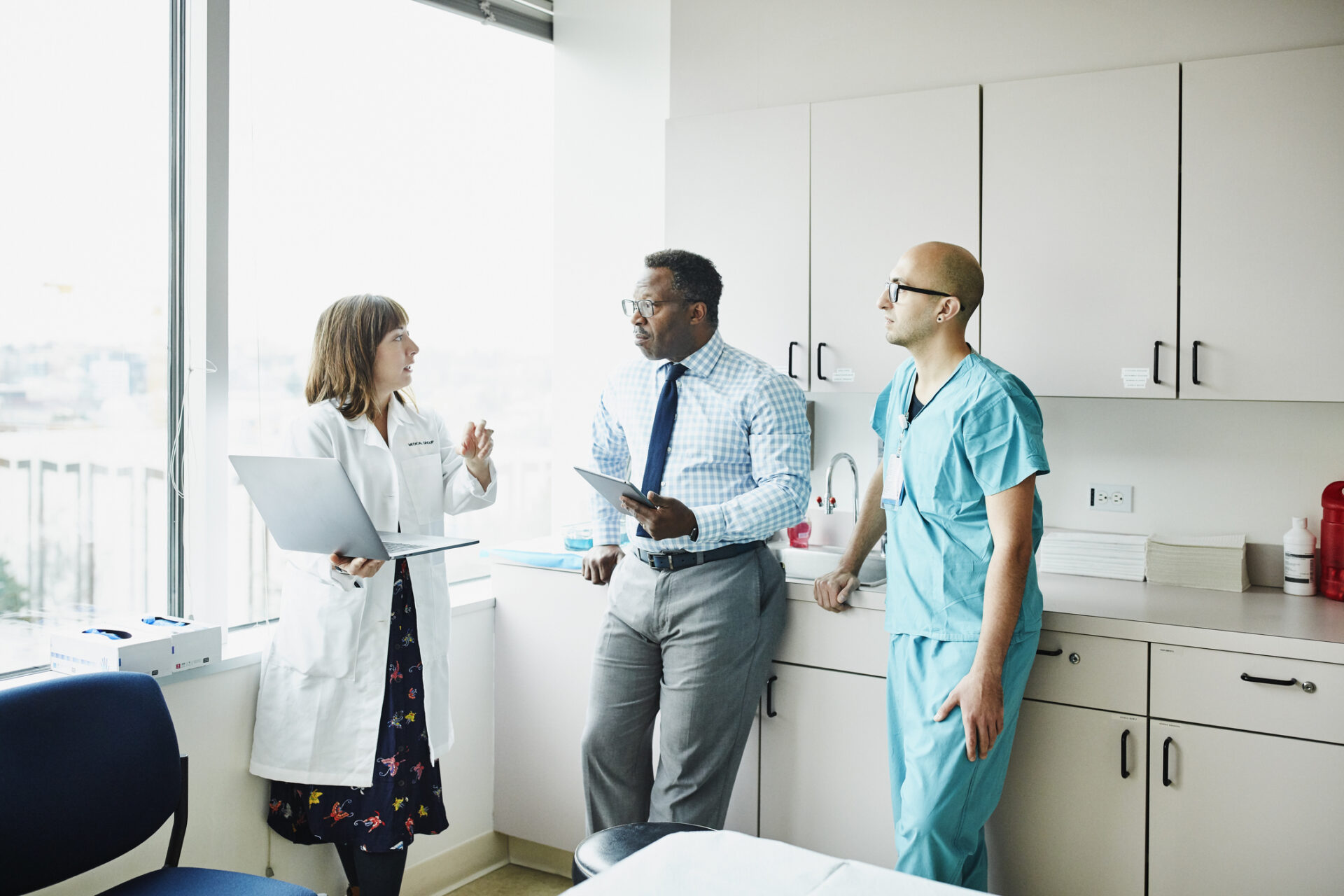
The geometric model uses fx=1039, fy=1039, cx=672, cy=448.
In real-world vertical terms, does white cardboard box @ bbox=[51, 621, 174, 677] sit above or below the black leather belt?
below

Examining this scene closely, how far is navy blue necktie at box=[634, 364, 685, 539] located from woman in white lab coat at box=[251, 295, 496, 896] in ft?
1.28

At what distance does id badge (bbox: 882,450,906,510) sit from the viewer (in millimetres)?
2188

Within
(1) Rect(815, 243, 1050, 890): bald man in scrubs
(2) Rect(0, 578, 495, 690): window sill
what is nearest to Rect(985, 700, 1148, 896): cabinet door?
(1) Rect(815, 243, 1050, 890): bald man in scrubs

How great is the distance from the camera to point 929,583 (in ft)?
6.91

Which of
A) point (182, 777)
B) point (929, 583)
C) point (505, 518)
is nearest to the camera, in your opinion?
point (182, 777)

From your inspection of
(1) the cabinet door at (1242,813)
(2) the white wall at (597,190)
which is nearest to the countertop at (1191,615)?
(1) the cabinet door at (1242,813)

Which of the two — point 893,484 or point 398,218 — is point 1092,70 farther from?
point 398,218

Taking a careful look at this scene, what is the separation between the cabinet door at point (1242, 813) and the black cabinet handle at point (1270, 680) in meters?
0.11

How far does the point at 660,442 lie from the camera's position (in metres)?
2.43

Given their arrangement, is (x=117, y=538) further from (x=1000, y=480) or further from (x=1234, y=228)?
(x=1234, y=228)

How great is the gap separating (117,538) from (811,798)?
1.75m

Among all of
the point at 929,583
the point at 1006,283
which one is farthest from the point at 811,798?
the point at 1006,283

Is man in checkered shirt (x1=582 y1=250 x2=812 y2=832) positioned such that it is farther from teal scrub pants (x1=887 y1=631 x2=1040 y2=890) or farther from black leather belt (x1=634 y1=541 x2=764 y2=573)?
teal scrub pants (x1=887 y1=631 x2=1040 y2=890)

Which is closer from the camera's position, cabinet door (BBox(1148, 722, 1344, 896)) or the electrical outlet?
cabinet door (BBox(1148, 722, 1344, 896))
